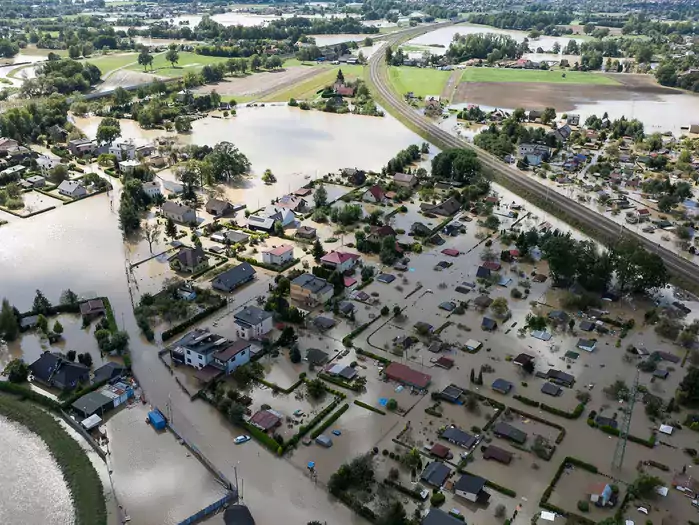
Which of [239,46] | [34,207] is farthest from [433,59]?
[34,207]

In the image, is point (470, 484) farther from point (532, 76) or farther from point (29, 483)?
point (532, 76)

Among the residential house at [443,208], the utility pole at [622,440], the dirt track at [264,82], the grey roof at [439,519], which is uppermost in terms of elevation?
the grey roof at [439,519]

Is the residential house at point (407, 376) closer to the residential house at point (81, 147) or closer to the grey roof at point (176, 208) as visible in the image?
the grey roof at point (176, 208)

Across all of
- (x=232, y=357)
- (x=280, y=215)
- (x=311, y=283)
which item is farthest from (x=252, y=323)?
(x=280, y=215)

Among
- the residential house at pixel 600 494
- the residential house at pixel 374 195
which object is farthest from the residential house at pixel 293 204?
the residential house at pixel 600 494

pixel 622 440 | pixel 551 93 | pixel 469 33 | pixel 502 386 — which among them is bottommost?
pixel 551 93

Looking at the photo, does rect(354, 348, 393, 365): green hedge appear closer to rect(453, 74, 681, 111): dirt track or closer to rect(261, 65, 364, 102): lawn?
rect(261, 65, 364, 102): lawn
